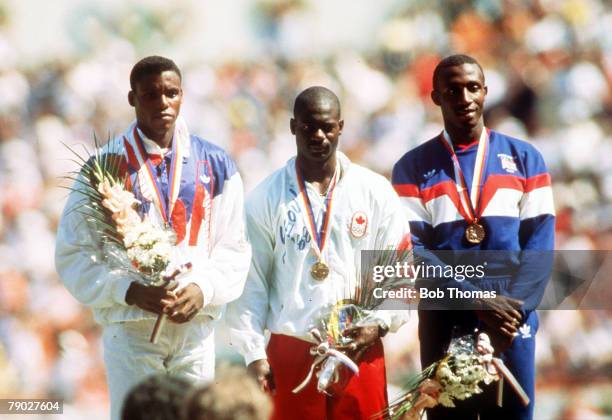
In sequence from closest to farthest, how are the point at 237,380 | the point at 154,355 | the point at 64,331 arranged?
the point at 237,380 < the point at 154,355 < the point at 64,331

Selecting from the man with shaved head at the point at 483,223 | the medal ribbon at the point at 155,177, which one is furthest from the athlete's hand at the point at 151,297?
the man with shaved head at the point at 483,223

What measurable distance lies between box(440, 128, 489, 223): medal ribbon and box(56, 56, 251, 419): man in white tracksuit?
100 cm

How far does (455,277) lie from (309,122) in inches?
37.9

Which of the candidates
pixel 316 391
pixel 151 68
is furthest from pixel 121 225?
pixel 316 391

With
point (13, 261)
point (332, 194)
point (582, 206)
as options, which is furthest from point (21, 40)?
point (582, 206)

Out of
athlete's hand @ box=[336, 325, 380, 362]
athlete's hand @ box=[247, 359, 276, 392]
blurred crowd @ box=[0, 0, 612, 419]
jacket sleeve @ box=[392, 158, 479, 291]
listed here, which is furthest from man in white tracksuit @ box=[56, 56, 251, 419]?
blurred crowd @ box=[0, 0, 612, 419]

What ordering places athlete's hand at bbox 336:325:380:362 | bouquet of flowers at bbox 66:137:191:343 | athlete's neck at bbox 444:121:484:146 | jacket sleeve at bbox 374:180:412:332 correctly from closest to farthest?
bouquet of flowers at bbox 66:137:191:343, athlete's hand at bbox 336:325:380:362, jacket sleeve at bbox 374:180:412:332, athlete's neck at bbox 444:121:484:146

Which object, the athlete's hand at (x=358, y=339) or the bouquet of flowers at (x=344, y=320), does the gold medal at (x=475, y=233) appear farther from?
the athlete's hand at (x=358, y=339)

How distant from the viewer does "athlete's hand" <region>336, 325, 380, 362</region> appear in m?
5.61

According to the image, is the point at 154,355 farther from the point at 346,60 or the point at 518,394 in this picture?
the point at 346,60

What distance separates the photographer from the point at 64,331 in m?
8.06

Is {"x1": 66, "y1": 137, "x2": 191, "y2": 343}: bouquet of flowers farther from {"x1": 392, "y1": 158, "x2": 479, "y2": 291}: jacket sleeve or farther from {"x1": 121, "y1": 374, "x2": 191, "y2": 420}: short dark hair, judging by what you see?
{"x1": 121, "y1": 374, "x2": 191, "y2": 420}: short dark hair

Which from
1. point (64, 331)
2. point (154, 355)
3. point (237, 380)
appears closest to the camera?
point (237, 380)

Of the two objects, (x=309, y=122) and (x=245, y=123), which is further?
(x=245, y=123)
